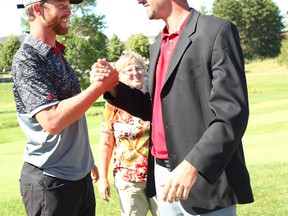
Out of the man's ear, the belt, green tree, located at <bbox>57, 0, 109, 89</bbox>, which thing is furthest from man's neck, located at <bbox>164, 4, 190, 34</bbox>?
green tree, located at <bbox>57, 0, 109, 89</bbox>

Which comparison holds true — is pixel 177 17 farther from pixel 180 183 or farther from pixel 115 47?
pixel 115 47

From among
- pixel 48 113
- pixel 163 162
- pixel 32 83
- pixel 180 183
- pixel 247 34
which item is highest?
pixel 32 83

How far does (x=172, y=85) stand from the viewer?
10.1 ft

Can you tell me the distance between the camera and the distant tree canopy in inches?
3620

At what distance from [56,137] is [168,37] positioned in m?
1.04

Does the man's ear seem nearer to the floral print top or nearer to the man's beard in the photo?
the man's beard

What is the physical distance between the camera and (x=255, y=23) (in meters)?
95.5

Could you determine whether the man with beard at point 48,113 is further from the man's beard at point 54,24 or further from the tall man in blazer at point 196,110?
the tall man in blazer at point 196,110

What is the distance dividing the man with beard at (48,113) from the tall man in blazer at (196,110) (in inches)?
13.4

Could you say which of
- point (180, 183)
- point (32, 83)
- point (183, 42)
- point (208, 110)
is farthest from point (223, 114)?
point (32, 83)

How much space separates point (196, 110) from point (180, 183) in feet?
1.66

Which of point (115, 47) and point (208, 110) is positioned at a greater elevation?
point (208, 110)

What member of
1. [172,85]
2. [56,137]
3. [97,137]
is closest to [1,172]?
[97,137]

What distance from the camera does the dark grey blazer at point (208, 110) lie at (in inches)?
109
